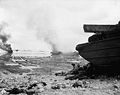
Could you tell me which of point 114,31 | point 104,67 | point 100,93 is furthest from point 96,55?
point 100,93

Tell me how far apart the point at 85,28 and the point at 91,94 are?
369 cm

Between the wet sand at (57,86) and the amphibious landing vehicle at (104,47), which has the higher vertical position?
the amphibious landing vehicle at (104,47)

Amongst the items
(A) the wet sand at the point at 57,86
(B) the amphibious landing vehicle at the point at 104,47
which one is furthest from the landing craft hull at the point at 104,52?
(A) the wet sand at the point at 57,86

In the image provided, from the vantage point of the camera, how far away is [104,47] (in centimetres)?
950

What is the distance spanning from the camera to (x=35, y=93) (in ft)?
20.0

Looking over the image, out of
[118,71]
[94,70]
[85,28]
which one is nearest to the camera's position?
[85,28]

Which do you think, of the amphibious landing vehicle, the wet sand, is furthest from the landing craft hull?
the wet sand

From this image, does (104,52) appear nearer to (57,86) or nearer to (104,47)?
(104,47)

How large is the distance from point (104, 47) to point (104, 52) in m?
0.23

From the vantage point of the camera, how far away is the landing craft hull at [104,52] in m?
9.08

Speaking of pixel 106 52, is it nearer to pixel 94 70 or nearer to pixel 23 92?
pixel 94 70

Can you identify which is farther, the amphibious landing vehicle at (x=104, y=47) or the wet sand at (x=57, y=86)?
the amphibious landing vehicle at (x=104, y=47)

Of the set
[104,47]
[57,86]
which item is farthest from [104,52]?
[57,86]

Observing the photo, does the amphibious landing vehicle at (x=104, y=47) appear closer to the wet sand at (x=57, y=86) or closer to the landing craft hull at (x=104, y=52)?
the landing craft hull at (x=104, y=52)
